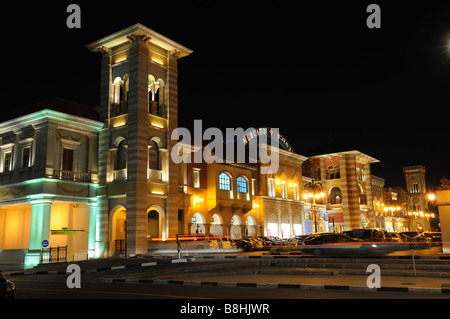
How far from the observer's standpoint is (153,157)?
3077 cm

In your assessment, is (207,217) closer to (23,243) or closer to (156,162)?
(156,162)

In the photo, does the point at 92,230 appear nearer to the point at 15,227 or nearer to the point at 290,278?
the point at 15,227

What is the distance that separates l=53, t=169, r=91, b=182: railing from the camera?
28.1 m

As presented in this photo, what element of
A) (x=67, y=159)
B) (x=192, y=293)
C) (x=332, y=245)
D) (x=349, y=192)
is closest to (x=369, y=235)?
(x=332, y=245)

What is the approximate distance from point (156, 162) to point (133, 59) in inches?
306

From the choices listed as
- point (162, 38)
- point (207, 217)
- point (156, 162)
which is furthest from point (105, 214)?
point (162, 38)

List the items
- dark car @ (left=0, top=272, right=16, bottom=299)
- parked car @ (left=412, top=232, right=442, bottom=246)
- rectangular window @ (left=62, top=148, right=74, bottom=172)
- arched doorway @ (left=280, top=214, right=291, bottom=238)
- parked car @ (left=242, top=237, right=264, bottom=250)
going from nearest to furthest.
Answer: dark car @ (left=0, top=272, right=16, bottom=299) < rectangular window @ (left=62, top=148, right=74, bottom=172) < parked car @ (left=242, top=237, right=264, bottom=250) < parked car @ (left=412, top=232, right=442, bottom=246) < arched doorway @ (left=280, top=214, right=291, bottom=238)

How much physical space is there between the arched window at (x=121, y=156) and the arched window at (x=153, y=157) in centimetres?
182

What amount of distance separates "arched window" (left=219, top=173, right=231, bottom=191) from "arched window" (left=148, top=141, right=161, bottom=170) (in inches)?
375

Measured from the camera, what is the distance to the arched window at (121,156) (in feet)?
99.2

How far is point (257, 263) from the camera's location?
18672 mm

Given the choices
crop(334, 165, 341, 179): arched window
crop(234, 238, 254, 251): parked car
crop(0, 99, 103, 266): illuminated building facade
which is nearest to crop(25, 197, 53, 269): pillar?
crop(0, 99, 103, 266): illuminated building facade

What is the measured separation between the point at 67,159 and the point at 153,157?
20.1ft

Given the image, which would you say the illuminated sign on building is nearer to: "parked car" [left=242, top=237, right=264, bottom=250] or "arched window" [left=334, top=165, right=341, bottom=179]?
"arched window" [left=334, top=165, right=341, bottom=179]
